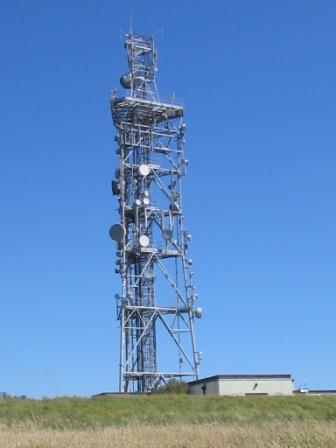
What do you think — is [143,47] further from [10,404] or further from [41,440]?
[41,440]

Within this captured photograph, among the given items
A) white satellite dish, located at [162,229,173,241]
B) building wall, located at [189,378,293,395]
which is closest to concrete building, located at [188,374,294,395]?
building wall, located at [189,378,293,395]

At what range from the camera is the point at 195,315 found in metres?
69.3

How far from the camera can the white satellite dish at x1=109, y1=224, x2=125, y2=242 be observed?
68.6 meters

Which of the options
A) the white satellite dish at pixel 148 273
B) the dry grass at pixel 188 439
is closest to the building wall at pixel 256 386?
the white satellite dish at pixel 148 273

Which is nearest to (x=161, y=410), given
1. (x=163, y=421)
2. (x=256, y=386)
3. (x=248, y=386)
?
(x=163, y=421)

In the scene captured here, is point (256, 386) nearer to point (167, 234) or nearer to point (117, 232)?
point (167, 234)

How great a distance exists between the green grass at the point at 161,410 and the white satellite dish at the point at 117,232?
848 inches

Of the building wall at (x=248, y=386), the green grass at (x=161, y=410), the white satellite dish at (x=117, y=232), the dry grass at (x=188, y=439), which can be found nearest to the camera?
the dry grass at (x=188, y=439)

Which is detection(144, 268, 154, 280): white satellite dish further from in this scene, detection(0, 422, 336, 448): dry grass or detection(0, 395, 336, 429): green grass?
detection(0, 422, 336, 448): dry grass

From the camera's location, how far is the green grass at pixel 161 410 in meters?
39.6

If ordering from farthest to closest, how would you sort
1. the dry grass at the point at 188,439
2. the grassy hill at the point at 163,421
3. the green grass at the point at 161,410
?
1. the green grass at the point at 161,410
2. the grassy hill at the point at 163,421
3. the dry grass at the point at 188,439

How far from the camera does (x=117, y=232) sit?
68.8 metres

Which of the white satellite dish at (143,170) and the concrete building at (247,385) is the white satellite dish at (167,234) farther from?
the concrete building at (247,385)

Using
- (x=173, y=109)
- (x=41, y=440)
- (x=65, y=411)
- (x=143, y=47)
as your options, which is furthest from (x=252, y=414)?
(x=143, y=47)
